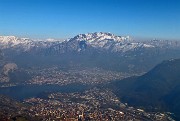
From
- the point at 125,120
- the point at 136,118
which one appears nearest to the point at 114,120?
the point at 125,120

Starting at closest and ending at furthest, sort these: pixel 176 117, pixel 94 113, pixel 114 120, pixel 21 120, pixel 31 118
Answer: pixel 21 120, pixel 31 118, pixel 114 120, pixel 94 113, pixel 176 117

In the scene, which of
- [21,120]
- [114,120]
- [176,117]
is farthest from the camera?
[176,117]

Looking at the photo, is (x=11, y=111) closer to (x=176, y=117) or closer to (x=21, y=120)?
(x=21, y=120)

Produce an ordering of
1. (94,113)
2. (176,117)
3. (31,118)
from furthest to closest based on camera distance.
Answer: (176,117) → (94,113) → (31,118)

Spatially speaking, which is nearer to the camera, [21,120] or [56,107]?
[21,120]

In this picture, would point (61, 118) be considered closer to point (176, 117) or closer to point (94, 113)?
point (94, 113)

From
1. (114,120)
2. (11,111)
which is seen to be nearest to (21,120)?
(11,111)

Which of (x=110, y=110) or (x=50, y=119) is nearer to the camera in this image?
(x=50, y=119)

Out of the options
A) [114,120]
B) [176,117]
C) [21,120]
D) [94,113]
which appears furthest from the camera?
[176,117]
